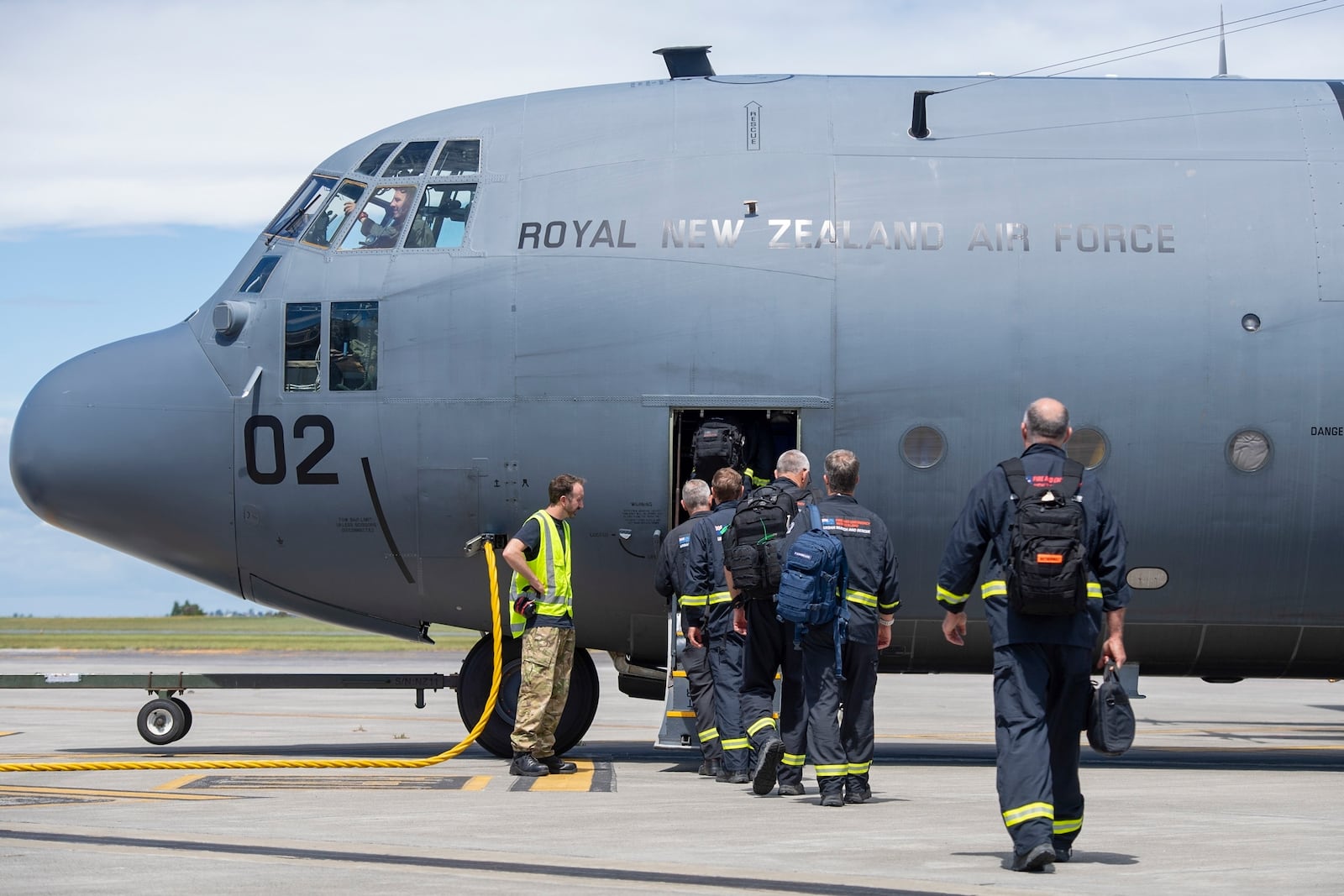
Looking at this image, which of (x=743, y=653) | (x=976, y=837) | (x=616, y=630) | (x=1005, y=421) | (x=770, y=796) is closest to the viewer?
(x=976, y=837)

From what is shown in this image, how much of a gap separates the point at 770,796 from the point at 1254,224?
5824mm

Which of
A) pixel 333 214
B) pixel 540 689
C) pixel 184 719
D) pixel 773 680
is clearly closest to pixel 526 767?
pixel 540 689

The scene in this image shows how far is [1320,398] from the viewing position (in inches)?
472

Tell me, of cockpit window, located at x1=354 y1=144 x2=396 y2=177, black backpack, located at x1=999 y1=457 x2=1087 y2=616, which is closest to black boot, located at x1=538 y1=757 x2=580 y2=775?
cockpit window, located at x1=354 y1=144 x2=396 y2=177

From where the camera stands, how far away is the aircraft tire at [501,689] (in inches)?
498

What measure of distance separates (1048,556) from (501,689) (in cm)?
606

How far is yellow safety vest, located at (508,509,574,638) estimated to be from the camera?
455 inches

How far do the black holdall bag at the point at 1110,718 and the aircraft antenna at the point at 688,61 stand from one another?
728cm

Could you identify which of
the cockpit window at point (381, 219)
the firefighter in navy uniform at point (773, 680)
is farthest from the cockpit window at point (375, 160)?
the firefighter in navy uniform at point (773, 680)

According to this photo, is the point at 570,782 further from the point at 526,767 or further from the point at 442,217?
the point at 442,217

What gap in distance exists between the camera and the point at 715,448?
12.1 m

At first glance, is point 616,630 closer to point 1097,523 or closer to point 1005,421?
point 1005,421

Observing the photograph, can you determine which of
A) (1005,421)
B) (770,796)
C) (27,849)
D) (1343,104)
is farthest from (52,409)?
(1343,104)

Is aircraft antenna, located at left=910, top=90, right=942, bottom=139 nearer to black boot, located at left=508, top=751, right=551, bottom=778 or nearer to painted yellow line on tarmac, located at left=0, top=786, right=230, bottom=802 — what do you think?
black boot, located at left=508, top=751, right=551, bottom=778
